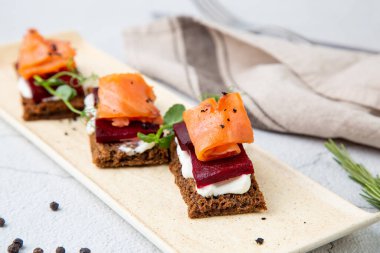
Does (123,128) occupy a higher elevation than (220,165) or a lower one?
higher

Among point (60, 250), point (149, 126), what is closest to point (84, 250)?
point (60, 250)

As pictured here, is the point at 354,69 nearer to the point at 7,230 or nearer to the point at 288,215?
the point at 288,215

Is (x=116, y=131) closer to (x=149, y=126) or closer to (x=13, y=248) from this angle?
(x=149, y=126)

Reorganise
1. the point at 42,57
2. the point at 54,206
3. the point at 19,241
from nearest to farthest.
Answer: the point at 19,241, the point at 54,206, the point at 42,57

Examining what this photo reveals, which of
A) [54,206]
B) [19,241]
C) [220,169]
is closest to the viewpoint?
[19,241]

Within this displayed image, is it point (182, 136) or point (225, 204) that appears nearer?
point (225, 204)

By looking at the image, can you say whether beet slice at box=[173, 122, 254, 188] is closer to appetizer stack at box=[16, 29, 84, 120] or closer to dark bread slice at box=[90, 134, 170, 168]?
dark bread slice at box=[90, 134, 170, 168]
